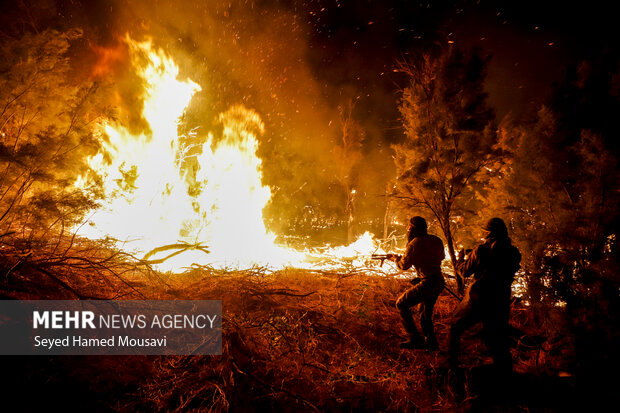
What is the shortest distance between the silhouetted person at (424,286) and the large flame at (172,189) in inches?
165

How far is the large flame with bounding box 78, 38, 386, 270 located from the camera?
8438 mm

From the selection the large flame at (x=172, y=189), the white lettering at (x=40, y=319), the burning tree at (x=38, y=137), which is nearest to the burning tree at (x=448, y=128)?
the large flame at (x=172, y=189)

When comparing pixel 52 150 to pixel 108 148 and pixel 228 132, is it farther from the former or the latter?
pixel 228 132

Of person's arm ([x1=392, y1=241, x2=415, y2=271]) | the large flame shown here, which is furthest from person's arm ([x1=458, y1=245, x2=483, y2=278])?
the large flame

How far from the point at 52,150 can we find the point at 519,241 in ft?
36.6

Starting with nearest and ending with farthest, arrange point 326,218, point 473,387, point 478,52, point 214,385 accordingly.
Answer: point 214,385 < point 473,387 < point 478,52 < point 326,218

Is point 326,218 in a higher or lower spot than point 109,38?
lower

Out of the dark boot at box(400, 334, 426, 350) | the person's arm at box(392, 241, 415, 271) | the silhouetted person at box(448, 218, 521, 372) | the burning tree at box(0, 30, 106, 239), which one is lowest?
the dark boot at box(400, 334, 426, 350)

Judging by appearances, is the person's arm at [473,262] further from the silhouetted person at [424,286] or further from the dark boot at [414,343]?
the dark boot at [414,343]

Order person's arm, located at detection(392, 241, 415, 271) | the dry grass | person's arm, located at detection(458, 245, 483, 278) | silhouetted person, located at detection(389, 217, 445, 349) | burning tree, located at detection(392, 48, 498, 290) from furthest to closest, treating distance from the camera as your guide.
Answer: burning tree, located at detection(392, 48, 498, 290) < person's arm, located at detection(392, 241, 415, 271) < silhouetted person, located at detection(389, 217, 445, 349) < person's arm, located at detection(458, 245, 483, 278) < the dry grass

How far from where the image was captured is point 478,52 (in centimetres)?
707

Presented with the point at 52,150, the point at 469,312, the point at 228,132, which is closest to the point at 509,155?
the point at 469,312

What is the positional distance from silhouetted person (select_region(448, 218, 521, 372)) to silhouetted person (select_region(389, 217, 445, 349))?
61 cm

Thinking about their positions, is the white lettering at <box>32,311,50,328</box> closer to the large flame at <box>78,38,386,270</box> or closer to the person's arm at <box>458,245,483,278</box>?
the large flame at <box>78,38,386,270</box>
